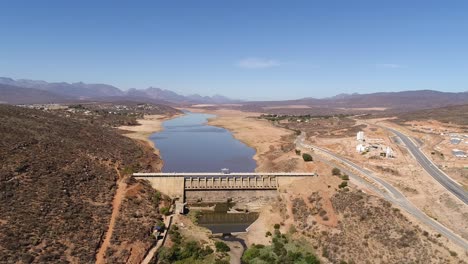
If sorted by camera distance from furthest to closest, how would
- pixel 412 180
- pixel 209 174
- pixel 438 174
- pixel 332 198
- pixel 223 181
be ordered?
pixel 438 174, pixel 209 174, pixel 223 181, pixel 412 180, pixel 332 198

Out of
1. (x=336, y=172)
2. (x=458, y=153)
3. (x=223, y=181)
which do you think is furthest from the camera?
(x=458, y=153)

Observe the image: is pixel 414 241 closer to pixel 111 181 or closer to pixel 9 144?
pixel 111 181

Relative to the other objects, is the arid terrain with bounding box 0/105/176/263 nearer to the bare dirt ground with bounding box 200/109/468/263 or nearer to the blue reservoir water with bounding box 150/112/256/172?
the blue reservoir water with bounding box 150/112/256/172

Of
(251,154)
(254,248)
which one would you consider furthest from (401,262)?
(251,154)

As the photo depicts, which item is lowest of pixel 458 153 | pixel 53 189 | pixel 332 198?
pixel 332 198

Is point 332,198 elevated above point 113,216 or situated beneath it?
elevated above

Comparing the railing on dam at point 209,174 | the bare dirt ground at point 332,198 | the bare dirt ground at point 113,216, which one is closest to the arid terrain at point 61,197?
the bare dirt ground at point 113,216

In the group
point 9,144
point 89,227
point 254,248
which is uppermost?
point 9,144

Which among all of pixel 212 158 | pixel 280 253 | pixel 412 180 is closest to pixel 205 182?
pixel 280 253

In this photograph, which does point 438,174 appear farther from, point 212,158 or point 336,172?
point 212,158
